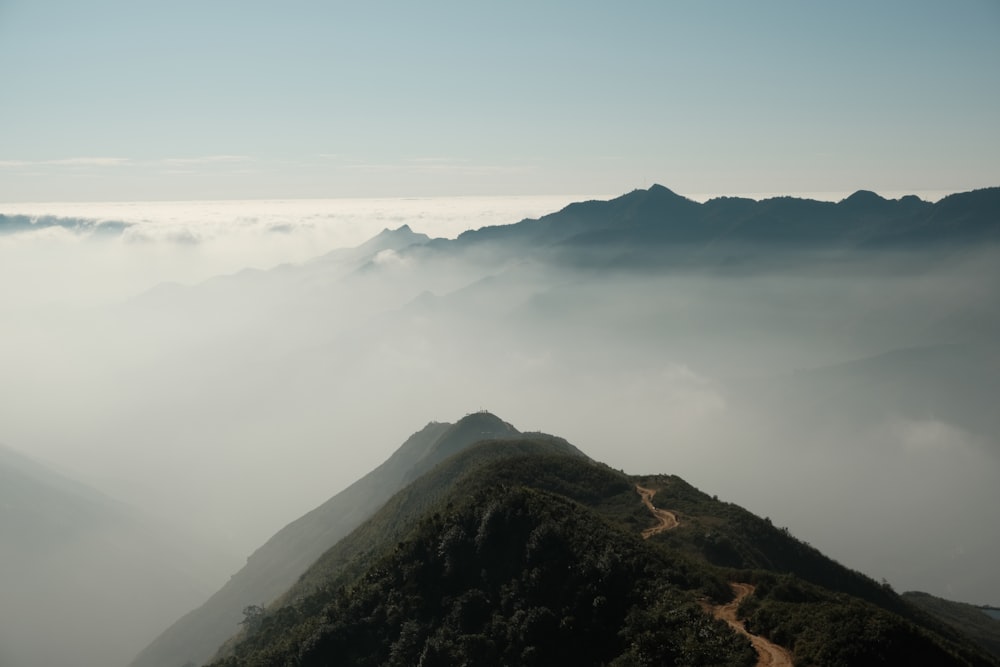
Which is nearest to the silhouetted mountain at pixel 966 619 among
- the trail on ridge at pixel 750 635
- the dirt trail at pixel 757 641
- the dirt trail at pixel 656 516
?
the dirt trail at pixel 656 516

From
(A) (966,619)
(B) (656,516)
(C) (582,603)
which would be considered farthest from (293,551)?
(A) (966,619)

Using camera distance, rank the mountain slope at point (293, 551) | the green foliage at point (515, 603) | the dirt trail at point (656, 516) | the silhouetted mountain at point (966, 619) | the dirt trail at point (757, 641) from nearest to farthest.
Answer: the dirt trail at point (757, 641) < the green foliage at point (515, 603) < the dirt trail at point (656, 516) < the silhouetted mountain at point (966, 619) < the mountain slope at point (293, 551)

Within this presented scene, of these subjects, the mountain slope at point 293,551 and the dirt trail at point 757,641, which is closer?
the dirt trail at point 757,641

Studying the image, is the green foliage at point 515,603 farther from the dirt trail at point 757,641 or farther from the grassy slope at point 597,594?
the dirt trail at point 757,641

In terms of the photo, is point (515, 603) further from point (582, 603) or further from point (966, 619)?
point (966, 619)

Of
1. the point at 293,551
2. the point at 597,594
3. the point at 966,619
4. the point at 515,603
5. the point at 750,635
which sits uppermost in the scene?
the point at 750,635

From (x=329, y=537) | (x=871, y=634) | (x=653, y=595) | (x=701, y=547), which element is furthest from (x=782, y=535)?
(x=329, y=537)

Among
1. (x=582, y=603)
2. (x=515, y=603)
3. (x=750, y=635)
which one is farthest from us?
(x=515, y=603)
